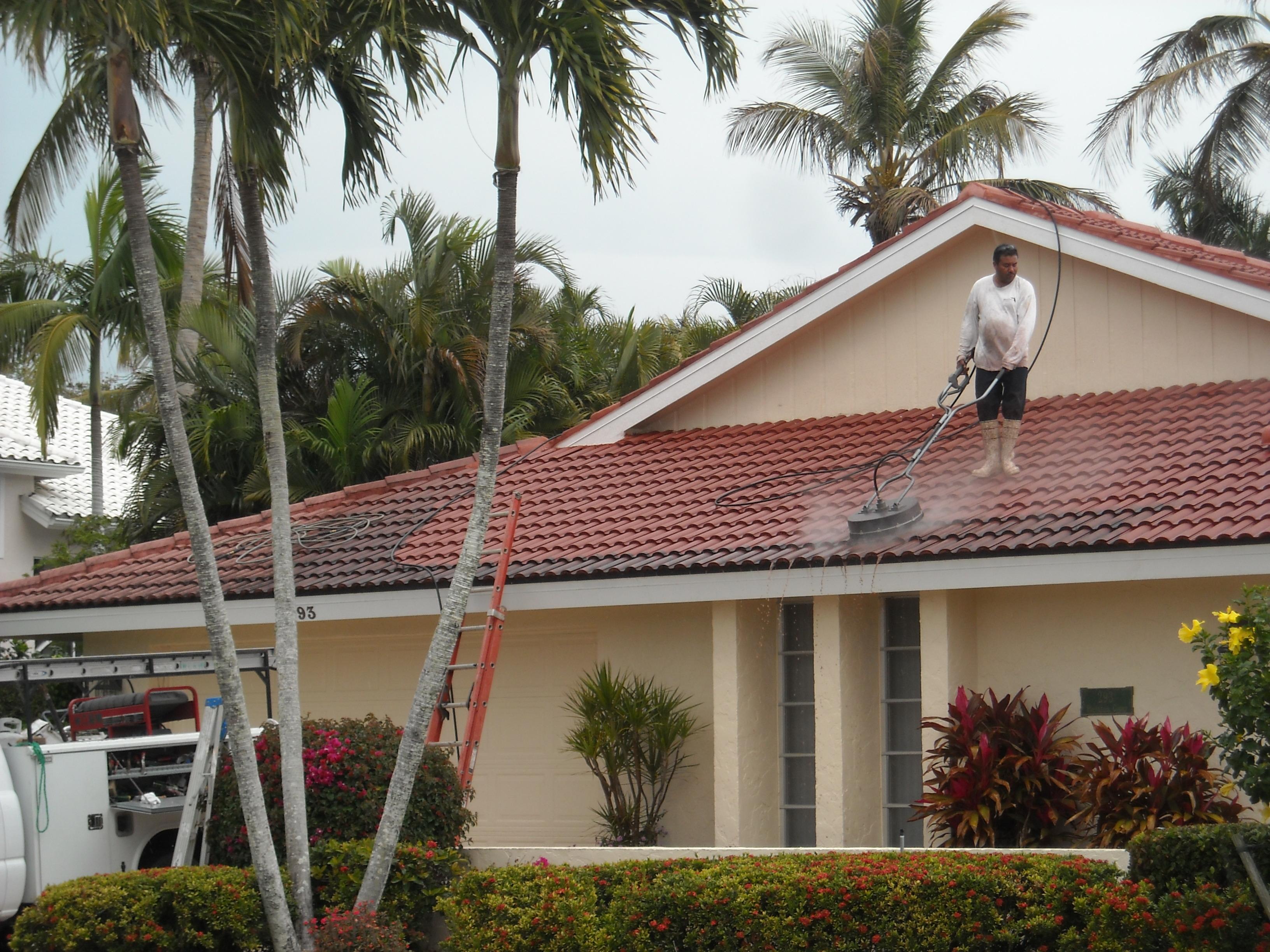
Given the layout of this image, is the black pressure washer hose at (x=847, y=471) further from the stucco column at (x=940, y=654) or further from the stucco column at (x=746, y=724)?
the stucco column at (x=940, y=654)

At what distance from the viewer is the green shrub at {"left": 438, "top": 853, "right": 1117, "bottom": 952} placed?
29.3ft

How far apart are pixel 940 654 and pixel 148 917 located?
622cm

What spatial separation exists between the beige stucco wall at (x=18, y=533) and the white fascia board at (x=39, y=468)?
27 centimetres

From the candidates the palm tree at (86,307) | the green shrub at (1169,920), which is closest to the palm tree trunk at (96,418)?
the palm tree at (86,307)

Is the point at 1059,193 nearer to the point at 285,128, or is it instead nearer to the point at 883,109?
the point at 883,109

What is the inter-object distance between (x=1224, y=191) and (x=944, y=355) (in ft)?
75.6

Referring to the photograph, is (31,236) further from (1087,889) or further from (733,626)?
(1087,889)

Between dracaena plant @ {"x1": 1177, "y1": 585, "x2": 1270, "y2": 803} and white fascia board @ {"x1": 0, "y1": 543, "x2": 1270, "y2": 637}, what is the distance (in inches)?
100

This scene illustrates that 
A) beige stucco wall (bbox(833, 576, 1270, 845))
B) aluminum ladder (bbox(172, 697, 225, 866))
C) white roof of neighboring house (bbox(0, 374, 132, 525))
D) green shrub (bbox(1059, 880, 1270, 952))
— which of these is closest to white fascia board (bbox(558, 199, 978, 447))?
beige stucco wall (bbox(833, 576, 1270, 845))

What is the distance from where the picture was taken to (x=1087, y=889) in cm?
879

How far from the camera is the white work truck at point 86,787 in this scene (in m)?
10.8

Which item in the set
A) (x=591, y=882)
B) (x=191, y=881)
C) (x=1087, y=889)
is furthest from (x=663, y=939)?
(x=191, y=881)

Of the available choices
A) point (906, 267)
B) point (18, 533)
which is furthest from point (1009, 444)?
point (18, 533)

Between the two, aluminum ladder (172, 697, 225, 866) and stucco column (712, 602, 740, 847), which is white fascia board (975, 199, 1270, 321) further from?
aluminum ladder (172, 697, 225, 866)
